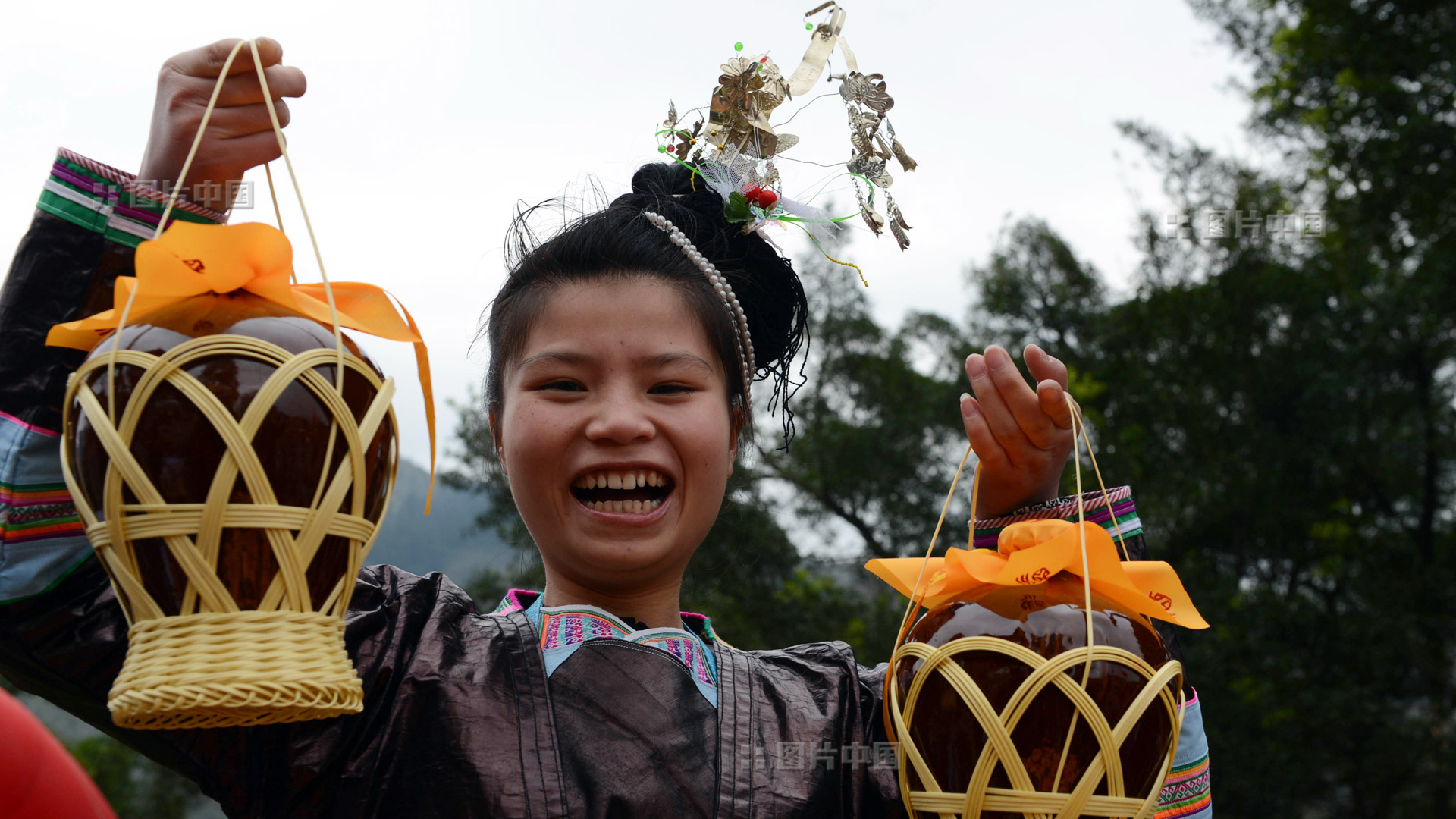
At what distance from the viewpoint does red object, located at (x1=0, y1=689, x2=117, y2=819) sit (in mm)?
789

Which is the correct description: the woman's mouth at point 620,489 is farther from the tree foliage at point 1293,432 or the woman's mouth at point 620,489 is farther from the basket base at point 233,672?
the tree foliage at point 1293,432

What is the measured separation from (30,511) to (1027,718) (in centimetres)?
101

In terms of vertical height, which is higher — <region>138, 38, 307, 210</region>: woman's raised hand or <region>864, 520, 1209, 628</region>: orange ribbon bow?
<region>138, 38, 307, 210</region>: woman's raised hand

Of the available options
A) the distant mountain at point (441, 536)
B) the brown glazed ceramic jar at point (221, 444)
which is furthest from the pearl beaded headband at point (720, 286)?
the distant mountain at point (441, 536)

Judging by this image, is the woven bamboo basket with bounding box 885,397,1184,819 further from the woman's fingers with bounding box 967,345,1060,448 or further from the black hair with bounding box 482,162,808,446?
the black hair with bounding box 482,162,808,446

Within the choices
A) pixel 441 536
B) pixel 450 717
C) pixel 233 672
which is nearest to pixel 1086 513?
pixel 450 717

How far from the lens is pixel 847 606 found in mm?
7980

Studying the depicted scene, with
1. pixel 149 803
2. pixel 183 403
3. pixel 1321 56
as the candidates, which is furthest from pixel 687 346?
pixel 149 803

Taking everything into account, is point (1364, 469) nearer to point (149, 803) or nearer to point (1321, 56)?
point (1321, 56)

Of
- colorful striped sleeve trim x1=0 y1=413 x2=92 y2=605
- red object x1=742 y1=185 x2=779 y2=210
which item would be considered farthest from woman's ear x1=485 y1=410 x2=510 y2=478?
colorful striped sleeve trim x1=0 y1=413 x2=92 y2=605

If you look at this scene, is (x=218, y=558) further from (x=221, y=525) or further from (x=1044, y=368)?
(x=1044, y=368)

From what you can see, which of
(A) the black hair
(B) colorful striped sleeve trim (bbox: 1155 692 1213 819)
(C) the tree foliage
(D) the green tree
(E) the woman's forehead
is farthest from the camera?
(D) the green tree

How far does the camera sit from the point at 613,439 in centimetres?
143

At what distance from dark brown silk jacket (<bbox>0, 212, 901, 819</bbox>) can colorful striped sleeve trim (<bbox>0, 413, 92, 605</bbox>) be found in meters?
0.02
